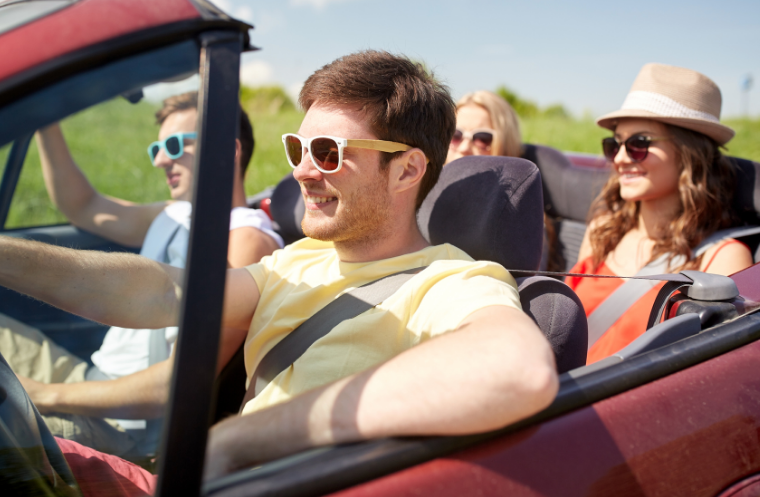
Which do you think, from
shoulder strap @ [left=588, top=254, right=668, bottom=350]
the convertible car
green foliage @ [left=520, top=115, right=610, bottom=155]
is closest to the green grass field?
the convertible car

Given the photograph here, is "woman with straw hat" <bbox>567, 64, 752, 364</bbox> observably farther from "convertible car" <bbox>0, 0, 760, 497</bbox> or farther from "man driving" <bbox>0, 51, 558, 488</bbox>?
"man driving" <bbox>0, 51, 558, 488</bbox>

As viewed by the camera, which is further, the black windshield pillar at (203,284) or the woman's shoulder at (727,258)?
the woman's shoulder at (727,258)

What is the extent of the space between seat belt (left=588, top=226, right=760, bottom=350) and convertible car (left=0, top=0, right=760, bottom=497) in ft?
1.43

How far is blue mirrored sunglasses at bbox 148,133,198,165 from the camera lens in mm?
963

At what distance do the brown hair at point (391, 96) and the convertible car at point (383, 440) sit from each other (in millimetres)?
288

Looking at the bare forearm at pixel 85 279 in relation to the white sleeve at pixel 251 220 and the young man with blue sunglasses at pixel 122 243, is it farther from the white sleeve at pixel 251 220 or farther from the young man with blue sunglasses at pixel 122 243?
the white sleeve at pixel 251 220

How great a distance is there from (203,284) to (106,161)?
5.70ft

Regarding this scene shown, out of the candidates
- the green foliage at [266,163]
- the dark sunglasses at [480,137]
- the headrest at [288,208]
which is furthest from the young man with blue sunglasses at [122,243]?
the green foliage at [266,163]

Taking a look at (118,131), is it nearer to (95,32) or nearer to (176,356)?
(95,32)

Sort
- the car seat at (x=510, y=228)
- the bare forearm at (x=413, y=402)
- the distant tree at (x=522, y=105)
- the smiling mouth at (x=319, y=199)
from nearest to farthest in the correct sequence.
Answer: the bare forearm at (x=413, y=402), the car seat at (x=510, y=228), the smiling mouth at (x=319, y=199), the distant tree at (x=522, y=105)

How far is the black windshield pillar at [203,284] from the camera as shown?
746 millimetres

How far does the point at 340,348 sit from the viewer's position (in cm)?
140

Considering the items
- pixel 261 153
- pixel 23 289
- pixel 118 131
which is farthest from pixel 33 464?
pixel 261 153

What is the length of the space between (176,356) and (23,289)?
3.31 feet
